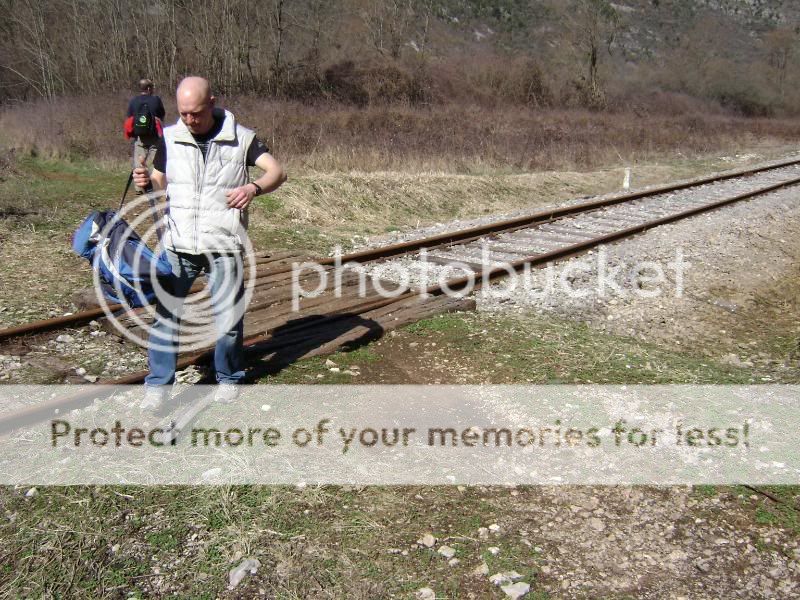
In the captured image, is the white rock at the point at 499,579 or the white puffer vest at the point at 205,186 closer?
the white rock at the point at 499,579

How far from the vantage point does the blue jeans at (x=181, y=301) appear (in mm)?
4312

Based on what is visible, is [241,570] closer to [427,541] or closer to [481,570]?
[427,541]

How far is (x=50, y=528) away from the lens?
10.6ft

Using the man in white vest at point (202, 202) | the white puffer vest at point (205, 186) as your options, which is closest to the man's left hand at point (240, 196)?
the man in white vest at point (202, 202)

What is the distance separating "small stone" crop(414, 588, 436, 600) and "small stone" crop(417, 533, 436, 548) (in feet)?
0.96

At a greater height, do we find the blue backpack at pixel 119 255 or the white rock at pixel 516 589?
the blue backpack at pixel 119 255

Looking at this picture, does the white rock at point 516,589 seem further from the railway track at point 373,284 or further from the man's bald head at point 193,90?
the man's bald head at point 193,90

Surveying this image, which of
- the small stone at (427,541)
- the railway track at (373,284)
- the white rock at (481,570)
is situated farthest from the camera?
the railway track at (373,284)

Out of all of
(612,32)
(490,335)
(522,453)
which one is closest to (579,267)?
(490,335)

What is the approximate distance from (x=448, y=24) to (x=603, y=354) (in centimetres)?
5349

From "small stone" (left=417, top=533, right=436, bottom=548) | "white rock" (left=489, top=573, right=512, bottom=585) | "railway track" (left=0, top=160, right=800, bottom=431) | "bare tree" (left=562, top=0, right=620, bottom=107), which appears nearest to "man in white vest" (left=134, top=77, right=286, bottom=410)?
"railway track" (left=0, top=160, right=800, bottom=431)

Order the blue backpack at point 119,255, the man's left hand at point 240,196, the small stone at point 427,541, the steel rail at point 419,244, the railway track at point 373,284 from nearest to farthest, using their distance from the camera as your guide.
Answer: the small stone at point 427,541 < the man's left hand at point 240,196 < the blue backpack at point 119,255 < the railway track at point 373,284 < the steel rail at point 419,244

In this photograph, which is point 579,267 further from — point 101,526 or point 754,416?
point 101,526

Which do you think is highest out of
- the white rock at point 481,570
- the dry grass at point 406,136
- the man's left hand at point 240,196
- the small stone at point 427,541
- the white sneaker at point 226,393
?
the man's left hand at point 240,196
